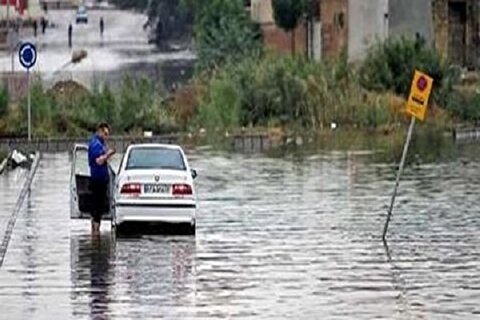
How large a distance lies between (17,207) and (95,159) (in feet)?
16.2

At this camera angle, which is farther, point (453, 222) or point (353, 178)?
point (353, 178)

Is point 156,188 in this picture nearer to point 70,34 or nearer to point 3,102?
point 3,102

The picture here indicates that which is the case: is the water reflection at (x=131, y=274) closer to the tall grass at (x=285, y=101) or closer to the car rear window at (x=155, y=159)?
the car rear window at (x=155, y=159)

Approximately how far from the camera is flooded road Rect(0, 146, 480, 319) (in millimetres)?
21500

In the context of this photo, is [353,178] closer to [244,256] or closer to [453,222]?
[453,222]

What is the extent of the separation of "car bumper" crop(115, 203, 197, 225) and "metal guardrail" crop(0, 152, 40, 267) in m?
1.78

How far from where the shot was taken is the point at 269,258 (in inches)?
1061

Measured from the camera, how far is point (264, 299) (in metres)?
22.1

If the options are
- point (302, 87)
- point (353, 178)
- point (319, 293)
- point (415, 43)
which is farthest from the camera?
point (415, 43)

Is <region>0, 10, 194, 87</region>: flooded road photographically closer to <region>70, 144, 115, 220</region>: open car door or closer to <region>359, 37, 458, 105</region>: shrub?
<region>359, 37, 458, 105</region>: shrub

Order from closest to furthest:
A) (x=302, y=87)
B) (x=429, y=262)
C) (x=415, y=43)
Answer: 1. (x=429, y=262)
2. (x=302, y=87)
3. (x=415, y=43)

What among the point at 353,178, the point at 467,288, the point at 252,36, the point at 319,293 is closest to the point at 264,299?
the point at 319,293

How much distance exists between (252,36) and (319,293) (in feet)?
258

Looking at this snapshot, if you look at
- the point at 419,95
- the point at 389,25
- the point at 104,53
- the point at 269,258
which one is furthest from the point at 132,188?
the point at 104,53
